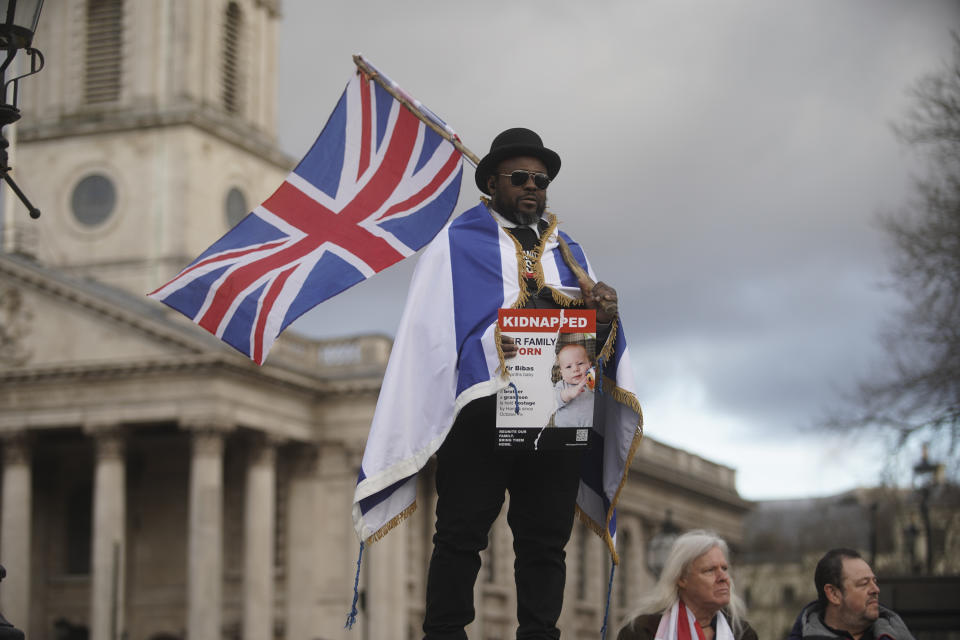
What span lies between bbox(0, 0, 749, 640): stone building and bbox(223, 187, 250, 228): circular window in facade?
11 cm

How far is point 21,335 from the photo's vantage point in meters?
44.9

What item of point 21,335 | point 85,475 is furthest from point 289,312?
point 85,475

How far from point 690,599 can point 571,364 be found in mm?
1339

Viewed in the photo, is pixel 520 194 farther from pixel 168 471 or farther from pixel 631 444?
pixel 168 471

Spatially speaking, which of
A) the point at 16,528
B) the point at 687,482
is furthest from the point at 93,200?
the point at 687,482

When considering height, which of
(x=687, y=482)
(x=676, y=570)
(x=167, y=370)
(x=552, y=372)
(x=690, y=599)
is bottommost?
(x=690, y=599)

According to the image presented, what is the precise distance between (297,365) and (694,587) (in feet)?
133

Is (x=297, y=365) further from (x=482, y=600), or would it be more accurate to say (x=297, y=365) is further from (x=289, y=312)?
(x=289, y=312)

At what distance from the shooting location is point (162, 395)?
143 feet

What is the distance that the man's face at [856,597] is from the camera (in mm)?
7191

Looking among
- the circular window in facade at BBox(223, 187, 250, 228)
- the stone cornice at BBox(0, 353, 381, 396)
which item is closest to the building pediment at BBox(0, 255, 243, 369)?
the stone cornice at BBox(0, 353, 381, 396)

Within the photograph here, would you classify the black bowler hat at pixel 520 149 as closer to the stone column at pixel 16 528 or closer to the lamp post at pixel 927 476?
the lamp post at pixel 927 476

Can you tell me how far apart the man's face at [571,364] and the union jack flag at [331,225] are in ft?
6.27

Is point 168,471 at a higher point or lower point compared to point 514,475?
higher
